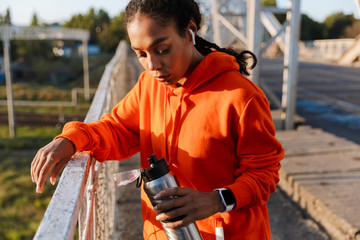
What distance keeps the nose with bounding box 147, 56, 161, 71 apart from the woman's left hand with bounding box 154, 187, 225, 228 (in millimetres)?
499

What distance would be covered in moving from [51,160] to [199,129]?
2.02 feet

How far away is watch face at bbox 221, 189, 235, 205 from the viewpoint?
1.34 metres

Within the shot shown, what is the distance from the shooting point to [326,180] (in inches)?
147

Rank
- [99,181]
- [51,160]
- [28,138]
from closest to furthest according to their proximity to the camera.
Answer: [51,160]
[99,181]
[28,138]

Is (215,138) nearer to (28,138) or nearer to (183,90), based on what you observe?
(183,90)

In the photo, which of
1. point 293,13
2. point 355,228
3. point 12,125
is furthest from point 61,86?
point 355,228

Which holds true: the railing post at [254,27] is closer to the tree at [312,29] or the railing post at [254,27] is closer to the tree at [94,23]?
the tree at [312,29]

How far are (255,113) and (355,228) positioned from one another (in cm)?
190

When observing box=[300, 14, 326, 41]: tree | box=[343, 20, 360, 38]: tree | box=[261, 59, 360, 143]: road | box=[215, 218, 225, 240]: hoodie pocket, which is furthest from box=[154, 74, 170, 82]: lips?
box=[300, 14, 326, 41]: tree

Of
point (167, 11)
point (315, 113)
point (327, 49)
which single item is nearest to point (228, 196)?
point (167, 11)

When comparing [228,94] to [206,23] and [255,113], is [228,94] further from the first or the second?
[206,23]

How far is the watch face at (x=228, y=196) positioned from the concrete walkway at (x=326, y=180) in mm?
1896

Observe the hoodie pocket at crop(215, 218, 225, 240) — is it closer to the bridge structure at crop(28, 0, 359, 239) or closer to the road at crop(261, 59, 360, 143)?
the bridge structure at crop(28, 0, 359, 239)

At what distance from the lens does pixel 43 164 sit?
5.17 feet
